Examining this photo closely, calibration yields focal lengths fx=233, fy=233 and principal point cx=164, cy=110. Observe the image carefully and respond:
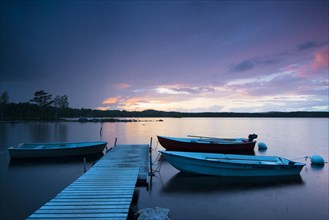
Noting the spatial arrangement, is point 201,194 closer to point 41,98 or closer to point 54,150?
point 54,150

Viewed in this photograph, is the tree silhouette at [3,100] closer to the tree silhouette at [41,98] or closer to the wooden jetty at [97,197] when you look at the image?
the tree silhouette at [41,98]

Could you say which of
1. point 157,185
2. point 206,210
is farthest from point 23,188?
point 206,210

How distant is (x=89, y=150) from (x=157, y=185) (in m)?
8.94

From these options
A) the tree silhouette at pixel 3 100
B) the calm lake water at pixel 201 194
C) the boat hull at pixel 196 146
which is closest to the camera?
the calm lake water at pixel 201 194

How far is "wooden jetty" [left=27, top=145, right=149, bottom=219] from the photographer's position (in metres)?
6.36

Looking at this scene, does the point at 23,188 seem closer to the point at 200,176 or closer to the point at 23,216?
the point at 23,216

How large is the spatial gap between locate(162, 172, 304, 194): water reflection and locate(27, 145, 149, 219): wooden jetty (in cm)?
201

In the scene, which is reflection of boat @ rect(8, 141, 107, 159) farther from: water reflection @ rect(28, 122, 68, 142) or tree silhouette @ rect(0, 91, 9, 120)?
tree silhouette @ rect(0, 91, 9, 120)

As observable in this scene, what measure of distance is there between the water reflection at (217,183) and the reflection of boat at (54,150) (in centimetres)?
837

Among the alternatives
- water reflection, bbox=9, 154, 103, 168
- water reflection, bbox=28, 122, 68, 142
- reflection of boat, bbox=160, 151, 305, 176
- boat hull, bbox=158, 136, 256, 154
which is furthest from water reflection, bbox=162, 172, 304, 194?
water reflection, bbox=28, 122, 68, 142

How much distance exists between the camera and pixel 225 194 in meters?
11.3

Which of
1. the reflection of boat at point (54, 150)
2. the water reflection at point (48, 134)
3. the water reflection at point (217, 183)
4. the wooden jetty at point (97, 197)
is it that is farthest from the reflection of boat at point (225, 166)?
the water reflection at point (48, 134)

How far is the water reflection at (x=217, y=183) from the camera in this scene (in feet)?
38.9

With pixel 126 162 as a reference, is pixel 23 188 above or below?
below
